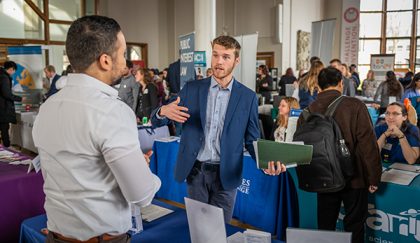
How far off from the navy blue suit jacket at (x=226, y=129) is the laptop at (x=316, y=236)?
61 cm

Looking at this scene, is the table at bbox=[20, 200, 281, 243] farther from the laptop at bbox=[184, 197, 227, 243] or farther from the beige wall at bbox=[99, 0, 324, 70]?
the beige wall at bbox=[99, 0, 324, 70]

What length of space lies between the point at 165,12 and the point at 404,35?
8337 mm

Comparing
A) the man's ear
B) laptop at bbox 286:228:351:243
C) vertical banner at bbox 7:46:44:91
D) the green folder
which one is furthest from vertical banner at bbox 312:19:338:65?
the man's ear

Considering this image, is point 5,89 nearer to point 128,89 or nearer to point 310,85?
point 128,89

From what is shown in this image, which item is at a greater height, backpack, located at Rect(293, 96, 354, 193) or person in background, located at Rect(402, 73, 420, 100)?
person in background, located at Rect(402, 73, 420, 100)

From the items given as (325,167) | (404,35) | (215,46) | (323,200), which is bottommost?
(323,200)

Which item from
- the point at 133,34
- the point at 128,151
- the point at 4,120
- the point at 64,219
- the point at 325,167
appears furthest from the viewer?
the point at 133,34

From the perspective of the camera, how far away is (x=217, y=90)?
1989 millimetres

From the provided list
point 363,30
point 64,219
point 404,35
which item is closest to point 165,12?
point 363,30

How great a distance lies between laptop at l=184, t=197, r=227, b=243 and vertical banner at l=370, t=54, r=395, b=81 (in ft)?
27.8

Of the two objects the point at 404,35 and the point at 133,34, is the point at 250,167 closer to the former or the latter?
the point at 133,34

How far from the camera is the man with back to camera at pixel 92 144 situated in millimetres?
931

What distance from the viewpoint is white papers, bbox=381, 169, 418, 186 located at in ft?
8.43

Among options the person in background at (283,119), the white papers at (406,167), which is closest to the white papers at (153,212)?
the white papers at (406,167)
